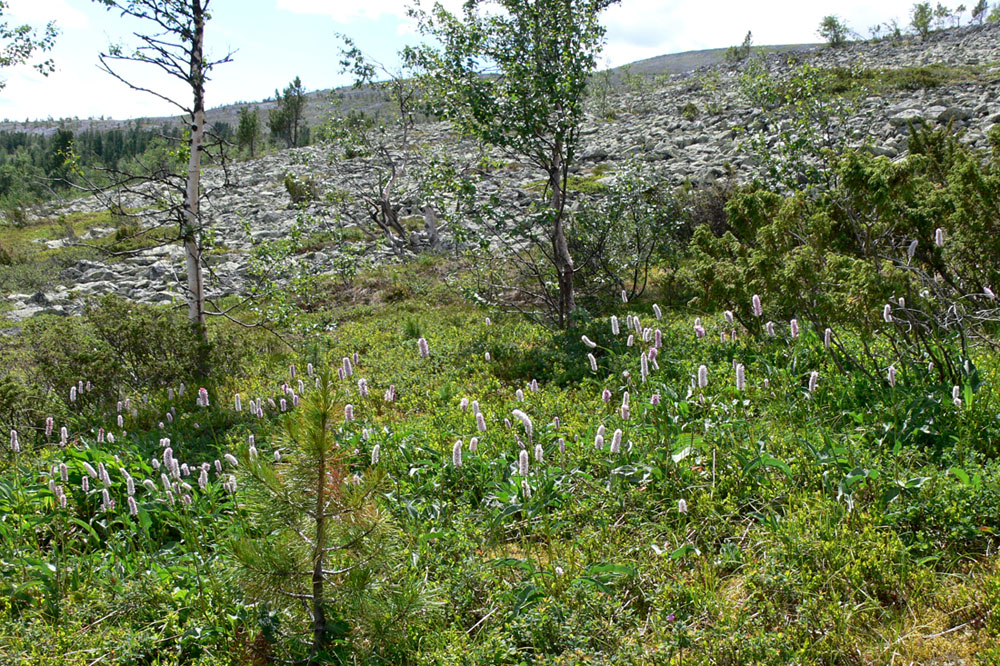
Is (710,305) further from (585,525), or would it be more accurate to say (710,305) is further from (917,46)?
(917,46)

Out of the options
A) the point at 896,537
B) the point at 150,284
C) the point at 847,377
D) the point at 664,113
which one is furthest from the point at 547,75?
the point at 664,113

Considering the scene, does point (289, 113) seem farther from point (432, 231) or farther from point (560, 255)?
point (560, 255)

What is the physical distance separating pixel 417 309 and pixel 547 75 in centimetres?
556

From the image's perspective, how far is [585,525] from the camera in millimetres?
3686

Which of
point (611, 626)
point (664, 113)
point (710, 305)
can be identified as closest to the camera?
point (611, 626)

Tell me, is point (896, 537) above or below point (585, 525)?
above

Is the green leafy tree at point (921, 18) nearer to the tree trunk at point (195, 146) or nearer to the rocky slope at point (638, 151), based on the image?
the rocky slope at point (638, 151)

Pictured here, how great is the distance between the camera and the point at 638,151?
23.5m

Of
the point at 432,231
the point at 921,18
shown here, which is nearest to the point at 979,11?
the point at 921,18

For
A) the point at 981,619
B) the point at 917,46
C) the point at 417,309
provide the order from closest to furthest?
the point at 981,619
the point at 417,309
the point at 917,46

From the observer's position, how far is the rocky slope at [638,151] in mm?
17594

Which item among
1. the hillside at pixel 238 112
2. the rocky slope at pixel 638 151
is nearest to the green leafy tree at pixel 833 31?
the rocky slope at pixel 638 151

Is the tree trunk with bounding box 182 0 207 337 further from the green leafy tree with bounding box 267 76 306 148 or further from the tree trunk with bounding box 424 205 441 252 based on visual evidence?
the green leafy tree with bounding box 267 76 306 148

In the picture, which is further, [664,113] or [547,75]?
[664,113]
